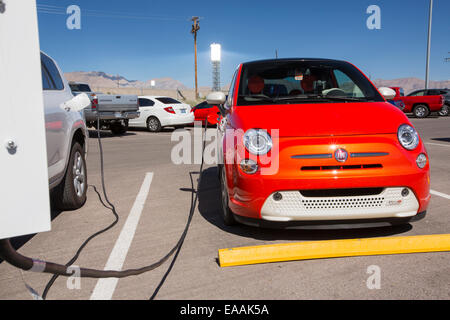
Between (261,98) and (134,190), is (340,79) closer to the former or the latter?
(261,98)

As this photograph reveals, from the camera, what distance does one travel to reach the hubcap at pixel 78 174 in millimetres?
4535

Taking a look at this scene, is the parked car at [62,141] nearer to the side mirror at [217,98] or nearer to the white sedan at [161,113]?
the side mirror at [217,98]

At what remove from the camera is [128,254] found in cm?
326

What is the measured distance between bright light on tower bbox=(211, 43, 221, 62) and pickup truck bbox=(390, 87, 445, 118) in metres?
44.4

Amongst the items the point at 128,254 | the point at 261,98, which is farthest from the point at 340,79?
the point at 128,254

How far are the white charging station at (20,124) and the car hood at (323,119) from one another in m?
1.87

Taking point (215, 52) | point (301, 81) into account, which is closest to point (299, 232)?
point (301, 81)

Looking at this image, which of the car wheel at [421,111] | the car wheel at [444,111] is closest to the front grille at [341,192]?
the car wheel at [421,111]

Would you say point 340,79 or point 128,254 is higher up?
point 340,79

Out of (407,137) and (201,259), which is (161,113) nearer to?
(201,259)

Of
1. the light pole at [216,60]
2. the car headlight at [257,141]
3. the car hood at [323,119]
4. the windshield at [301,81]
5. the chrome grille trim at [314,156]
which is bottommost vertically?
the chrome grille trim at [314,156]

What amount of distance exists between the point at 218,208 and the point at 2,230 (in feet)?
9.70

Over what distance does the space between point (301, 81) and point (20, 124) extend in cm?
336

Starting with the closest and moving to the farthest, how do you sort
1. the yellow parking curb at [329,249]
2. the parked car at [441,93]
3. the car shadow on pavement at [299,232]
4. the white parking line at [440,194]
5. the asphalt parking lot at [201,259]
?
1. the asphalt parking lot at [201,259]
2. the yellow parking curb at [329,249]
3. the car shadow on pavement at [299,232]
4. the white parking line at [440,194]
5. the parked car at [441,93]
